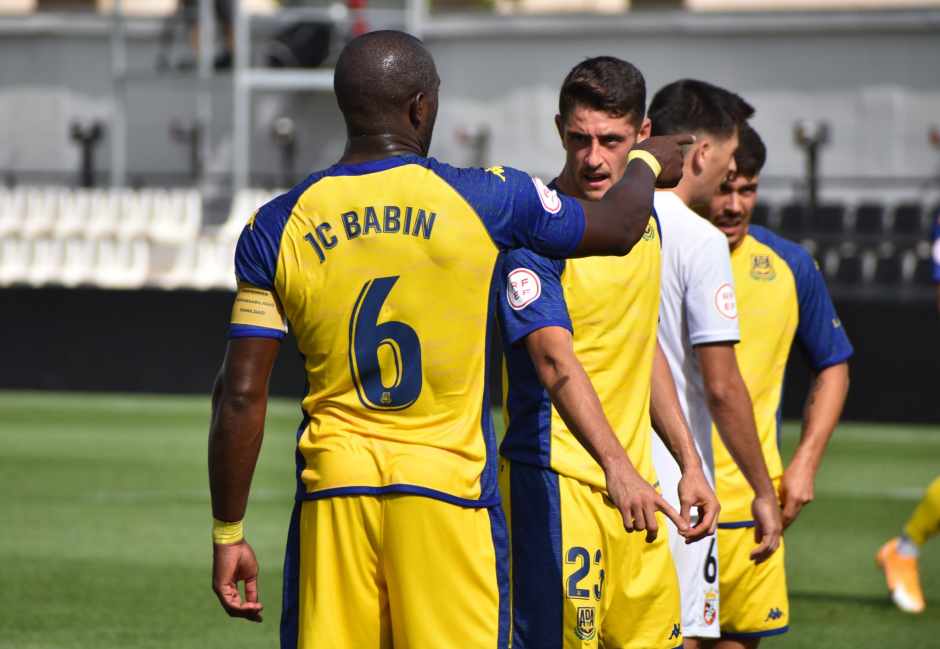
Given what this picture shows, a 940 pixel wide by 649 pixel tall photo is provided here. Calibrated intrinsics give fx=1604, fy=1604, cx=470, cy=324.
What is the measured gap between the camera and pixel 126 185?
24812mm

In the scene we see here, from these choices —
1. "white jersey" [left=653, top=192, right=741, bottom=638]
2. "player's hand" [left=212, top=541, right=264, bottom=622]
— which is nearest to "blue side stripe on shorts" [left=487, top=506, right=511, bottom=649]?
"player's hand" [left=212, top=541, right=264, bottom=622]

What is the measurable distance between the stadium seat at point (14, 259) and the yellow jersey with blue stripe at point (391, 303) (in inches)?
740

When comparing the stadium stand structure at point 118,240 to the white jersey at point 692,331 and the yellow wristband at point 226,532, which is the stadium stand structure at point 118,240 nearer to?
the white jersey at point 692,331

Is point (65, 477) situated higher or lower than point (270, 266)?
lower

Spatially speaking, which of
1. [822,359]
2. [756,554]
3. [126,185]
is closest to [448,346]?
[756,554]

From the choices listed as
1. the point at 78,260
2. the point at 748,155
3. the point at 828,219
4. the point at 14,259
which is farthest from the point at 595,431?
the point at 14,259

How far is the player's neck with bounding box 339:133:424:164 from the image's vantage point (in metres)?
3.52

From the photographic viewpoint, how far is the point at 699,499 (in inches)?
163

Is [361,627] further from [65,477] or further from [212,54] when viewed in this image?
[212,54]

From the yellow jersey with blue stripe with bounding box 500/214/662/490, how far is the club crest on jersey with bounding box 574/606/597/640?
0.32m

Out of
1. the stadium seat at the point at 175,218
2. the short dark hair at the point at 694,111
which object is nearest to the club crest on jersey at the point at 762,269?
the short dark hair at the point at 694,111

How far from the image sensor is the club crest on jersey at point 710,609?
4.80 meters

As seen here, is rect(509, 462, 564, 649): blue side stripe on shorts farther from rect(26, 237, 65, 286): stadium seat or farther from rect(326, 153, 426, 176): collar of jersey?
rect(26, 237, 65, 286): stadium seat

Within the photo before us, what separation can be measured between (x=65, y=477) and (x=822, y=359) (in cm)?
810
